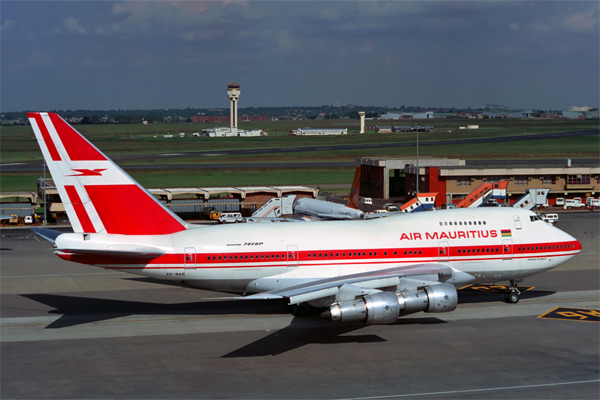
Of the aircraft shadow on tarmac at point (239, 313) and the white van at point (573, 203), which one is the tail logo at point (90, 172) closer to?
the aircraft shadow on tarmac at point (239, 313)

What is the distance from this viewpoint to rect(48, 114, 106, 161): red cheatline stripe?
115 feet

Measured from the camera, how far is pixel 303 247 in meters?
38.0

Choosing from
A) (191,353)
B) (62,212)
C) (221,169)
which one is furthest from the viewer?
(221,169)

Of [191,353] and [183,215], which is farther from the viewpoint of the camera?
[183,215]

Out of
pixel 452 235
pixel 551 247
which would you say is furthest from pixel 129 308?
pixel 551 247

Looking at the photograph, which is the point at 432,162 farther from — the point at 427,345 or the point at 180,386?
the point at 180,386

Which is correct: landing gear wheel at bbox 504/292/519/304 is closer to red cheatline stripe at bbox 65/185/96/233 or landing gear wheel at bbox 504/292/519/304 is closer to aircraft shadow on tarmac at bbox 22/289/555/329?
aircraft shadow on tarmac at bbox 22/289/555/329

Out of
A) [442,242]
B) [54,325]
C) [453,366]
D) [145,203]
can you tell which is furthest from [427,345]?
[54,325]

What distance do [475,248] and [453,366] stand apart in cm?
1123

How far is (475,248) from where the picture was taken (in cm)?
3984

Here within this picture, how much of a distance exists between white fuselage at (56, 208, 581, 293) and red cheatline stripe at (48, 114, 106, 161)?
14.4ft

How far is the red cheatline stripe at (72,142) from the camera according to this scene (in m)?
35.2

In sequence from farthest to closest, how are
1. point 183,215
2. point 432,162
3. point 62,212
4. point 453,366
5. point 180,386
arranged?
1. point 432,162
2. point 183,215
3. point 62,212
4. point 453,366
5. point 180,386

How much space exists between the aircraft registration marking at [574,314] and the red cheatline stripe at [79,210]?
27.0 meters
